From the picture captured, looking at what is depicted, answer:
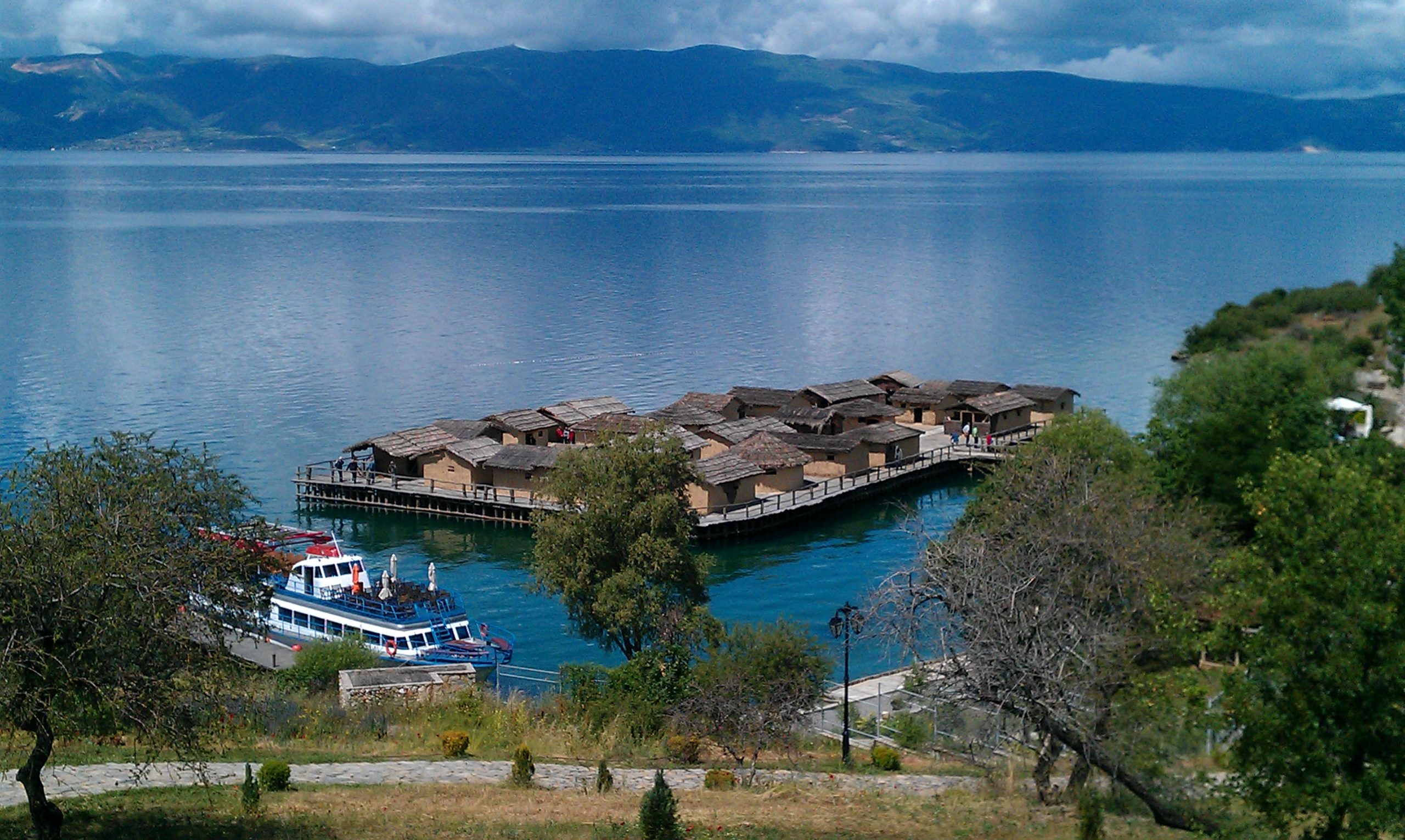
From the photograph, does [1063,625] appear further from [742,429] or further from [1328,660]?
[742,429]

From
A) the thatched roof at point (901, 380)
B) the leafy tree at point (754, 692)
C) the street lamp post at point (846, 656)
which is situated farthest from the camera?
the thatched roof at point (901, 380)

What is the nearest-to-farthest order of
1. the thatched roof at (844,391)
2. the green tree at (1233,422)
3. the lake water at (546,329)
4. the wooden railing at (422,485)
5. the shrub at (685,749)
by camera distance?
the shrub at (685,749) < the green tree at (1233,422) < the lake water at (546,329) < the wooden railing at (422,485) < the thatched roof at (844,391)

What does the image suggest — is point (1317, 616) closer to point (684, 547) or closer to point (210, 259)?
point (684, 547)

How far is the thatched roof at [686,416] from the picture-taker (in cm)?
5959

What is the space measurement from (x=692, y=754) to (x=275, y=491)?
38.2 m

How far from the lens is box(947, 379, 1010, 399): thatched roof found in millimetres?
68125

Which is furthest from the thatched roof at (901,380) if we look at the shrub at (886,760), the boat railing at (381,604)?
the shrub at (886,760)

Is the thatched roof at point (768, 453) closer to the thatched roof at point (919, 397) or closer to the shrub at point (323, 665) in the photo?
the thatched roof at point (919, 397)

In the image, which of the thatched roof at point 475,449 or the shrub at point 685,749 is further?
the thatched roof at point 475,449

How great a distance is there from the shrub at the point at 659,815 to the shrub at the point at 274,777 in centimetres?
594

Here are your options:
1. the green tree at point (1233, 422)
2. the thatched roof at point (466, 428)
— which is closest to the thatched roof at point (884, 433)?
the green tree at point (1233, 422)

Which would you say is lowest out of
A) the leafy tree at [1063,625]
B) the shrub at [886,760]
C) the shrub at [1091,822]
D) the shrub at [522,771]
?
the shrub at [886,760]

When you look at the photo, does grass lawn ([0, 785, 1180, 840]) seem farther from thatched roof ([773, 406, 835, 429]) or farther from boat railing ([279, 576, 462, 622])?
thatched roof ([773, 406, 835, 429])

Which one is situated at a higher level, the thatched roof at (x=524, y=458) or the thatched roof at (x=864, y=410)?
the thatched roof at (x=864, y=410)
